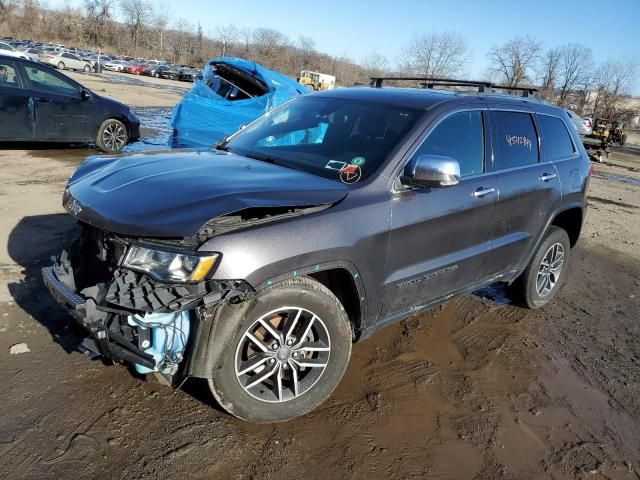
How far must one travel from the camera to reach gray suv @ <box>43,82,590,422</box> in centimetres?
244

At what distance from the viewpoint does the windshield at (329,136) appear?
3205mm

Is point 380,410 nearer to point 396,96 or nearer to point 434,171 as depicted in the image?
point 434,171

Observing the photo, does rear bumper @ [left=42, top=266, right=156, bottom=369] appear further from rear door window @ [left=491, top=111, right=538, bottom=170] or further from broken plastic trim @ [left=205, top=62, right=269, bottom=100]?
broken plastic trim @ [left=205, top=62, right=269, bottom=100]

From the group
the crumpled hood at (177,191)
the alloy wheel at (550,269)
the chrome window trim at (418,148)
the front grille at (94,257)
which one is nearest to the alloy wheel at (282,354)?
the crumpled hood at (177,191)

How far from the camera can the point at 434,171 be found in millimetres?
2941

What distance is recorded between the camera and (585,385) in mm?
3688

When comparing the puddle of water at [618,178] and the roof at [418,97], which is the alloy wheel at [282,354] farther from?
the puddle of water at [618,178]

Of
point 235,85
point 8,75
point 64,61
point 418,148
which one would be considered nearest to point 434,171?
point 418,148

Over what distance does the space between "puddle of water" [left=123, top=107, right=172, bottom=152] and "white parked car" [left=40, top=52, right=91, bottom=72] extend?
26967 mm

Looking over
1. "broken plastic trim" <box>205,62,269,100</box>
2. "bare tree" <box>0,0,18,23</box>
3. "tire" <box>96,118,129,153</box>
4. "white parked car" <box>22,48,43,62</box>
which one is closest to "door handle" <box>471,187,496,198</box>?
"broken plastic trim" <box>205,62,269,100</box>

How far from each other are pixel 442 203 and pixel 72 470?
100 inches

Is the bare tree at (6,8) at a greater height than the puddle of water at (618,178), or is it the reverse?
the bare tree at (6,8)

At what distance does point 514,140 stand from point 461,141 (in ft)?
2.36

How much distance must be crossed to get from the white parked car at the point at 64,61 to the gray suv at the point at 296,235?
42666 millimetres
